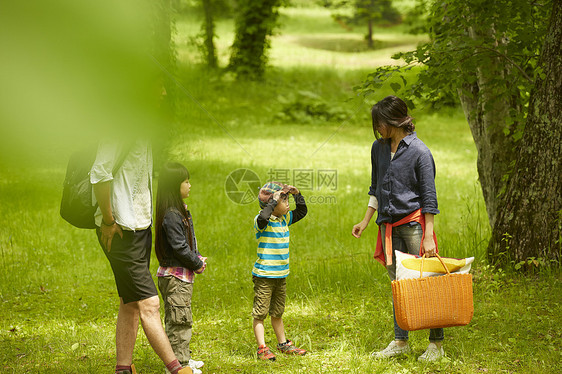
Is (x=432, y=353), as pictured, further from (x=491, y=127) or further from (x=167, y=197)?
(x=491, y=127)

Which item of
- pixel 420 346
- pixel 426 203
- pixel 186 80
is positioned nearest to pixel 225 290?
pixel 420 346

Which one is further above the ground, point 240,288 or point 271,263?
point 271,263

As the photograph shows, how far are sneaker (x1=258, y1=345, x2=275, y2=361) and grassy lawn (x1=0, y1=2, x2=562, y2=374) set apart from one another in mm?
58

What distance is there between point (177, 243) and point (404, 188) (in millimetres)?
1363

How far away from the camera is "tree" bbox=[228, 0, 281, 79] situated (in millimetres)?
20148

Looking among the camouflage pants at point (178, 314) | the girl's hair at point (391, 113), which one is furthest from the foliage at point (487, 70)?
the camouflage pants at point (178, 314)

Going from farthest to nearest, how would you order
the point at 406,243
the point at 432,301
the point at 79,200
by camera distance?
the point at 406,243, the point at 432,301, the point at 79,200

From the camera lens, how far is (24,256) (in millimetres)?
6309

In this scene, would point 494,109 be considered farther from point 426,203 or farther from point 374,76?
point 426,203

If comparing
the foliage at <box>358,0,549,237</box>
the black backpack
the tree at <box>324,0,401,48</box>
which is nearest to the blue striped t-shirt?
the black backpack

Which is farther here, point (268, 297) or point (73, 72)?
point (268, 297)

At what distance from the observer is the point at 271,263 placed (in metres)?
3.62

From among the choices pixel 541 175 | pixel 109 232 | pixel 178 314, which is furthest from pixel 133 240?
pixel 541 175

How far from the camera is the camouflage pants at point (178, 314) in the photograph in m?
3.29
